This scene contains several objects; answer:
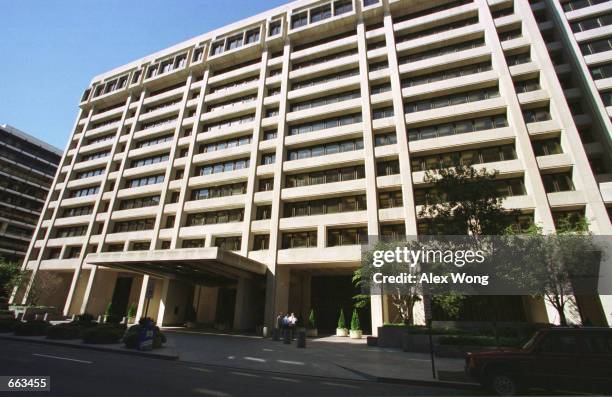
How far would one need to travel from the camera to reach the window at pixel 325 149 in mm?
29156

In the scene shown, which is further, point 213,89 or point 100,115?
point 100,115

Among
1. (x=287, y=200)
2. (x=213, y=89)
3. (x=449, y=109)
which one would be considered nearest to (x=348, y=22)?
(x=449, y=109)

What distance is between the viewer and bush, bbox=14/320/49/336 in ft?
57.1

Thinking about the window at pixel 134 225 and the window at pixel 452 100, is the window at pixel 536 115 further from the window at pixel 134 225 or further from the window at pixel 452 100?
the window at pixel 134 225

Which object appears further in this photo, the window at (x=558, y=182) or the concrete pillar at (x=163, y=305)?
the concrete pillar at (x=163, y=305)

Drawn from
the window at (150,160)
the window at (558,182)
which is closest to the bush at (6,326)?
the window at (150,160)

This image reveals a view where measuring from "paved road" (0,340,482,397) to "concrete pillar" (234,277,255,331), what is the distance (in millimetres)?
15414

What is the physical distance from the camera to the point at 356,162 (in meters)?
27.9

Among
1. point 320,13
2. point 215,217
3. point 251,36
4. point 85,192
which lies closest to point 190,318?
point 215,217

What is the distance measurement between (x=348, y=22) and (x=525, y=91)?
20.3m

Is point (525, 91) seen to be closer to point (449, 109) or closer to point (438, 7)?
point (449, 109)

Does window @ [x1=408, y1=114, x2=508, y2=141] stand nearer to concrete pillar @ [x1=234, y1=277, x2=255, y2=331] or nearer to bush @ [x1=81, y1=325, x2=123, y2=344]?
concrete pillar @ [x1=234, y1=277, x2=255, y2=331]

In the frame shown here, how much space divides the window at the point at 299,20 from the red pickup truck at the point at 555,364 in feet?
128

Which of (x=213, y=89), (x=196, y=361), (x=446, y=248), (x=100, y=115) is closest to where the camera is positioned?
(x=196, y=361)
